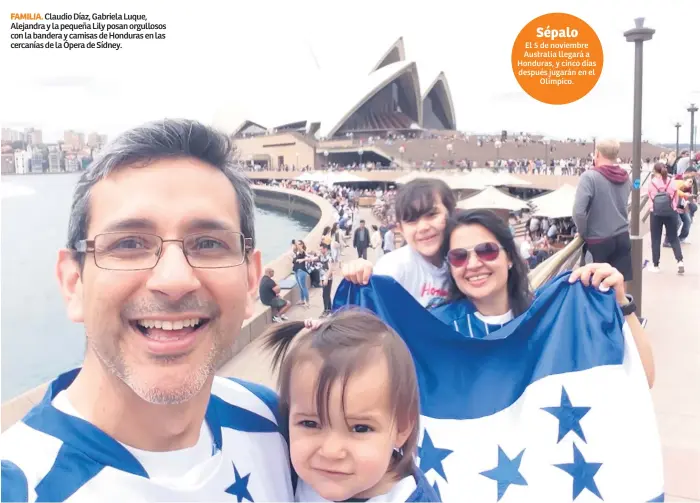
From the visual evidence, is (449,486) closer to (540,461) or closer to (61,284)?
(540,461)

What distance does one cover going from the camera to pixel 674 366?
2322mm

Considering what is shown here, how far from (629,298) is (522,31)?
79cm

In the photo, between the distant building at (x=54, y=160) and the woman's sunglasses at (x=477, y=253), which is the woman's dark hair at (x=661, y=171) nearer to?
Answer: the woman's sunglasses at (x=477, y=253)

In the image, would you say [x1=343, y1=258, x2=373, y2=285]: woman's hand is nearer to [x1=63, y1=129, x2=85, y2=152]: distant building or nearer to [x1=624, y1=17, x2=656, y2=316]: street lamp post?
[x1=63, y1=129, x2=85, y2=152]: distant building

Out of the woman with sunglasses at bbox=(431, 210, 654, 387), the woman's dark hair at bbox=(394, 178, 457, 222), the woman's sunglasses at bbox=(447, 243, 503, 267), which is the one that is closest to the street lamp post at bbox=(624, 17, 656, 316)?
the woman's dark hair at bbox=(394, 178, 457, 222)

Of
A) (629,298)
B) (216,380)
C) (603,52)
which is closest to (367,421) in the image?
(216,380)

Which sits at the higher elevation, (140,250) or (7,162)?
(7,162)

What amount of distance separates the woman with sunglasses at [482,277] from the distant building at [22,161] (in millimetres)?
924

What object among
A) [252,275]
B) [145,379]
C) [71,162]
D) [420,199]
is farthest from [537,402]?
[71,162]

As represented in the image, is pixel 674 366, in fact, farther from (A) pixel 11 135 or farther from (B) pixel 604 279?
(A) pixel 11 135

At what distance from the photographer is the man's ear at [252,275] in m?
0.76

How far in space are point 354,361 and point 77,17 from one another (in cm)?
82

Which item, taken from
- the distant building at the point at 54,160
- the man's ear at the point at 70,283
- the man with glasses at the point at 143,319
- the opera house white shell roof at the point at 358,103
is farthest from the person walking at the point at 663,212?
the opera house white shell roof at the point at 358,103

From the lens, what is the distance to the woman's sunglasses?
1.35 meters
